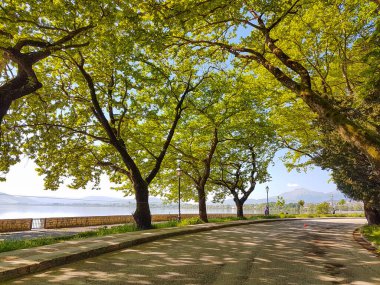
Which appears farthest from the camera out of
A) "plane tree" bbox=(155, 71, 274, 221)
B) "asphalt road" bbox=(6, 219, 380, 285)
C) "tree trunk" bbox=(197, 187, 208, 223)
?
"tree trunk" bbox=(197, 187, 208, 223)

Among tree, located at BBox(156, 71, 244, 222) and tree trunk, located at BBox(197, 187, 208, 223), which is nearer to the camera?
tree, located at BBox(156, 71, 244, 222)

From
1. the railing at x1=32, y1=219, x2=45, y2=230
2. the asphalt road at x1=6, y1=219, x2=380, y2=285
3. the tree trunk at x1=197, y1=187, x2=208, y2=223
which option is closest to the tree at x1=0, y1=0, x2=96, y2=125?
the asphalt road at x1=6, y1=219, x2=380, y2=285

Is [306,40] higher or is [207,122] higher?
[306,40]

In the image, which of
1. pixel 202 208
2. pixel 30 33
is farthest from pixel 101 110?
pixel 202 208

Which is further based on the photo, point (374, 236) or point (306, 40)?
point (306, 40)

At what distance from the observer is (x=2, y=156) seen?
59.1ft

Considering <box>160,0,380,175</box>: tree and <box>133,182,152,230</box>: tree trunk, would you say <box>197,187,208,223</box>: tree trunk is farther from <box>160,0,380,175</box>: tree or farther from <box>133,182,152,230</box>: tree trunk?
<box>160,0,380,175</box>: tree

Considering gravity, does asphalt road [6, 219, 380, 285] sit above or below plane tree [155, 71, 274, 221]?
below

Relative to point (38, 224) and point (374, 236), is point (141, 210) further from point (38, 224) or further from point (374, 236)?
point (38, 224)

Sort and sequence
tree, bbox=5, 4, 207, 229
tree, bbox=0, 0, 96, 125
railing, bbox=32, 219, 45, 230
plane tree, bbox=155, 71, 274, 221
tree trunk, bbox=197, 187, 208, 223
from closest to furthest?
1. tree, bbox=0, 0, 96, 125
2. tree, bbox=5, 4, 207, 229
3. plane tree, bbox=155, 71, 274, 221
4. tree trunk, bbox=197, 187, 208, 223
5. railing, bbox=32, 219, 45, 230

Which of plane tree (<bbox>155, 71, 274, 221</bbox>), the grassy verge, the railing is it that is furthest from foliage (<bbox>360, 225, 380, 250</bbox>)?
the railing

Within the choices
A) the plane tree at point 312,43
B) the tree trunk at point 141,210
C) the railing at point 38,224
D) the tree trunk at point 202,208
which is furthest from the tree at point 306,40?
the railing at point 38,224

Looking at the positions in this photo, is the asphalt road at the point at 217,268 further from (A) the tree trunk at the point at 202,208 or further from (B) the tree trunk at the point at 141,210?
(A) the tree trunk at the point at 202,208

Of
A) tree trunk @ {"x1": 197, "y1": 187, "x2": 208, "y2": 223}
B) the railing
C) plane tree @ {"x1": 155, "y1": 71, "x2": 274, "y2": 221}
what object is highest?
plane tree @ {"x1": 155, "y1": 71, "x2": 274, "y2": 221}
